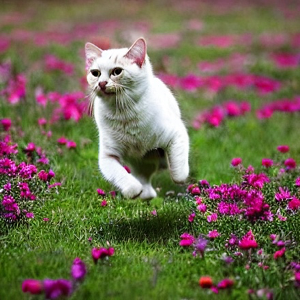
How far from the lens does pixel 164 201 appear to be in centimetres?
465

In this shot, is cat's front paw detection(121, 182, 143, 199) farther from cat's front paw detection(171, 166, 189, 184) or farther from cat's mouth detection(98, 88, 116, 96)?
cat's mouth detection(98, 88, 116, 96)

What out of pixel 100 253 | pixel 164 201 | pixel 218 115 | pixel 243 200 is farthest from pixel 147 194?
pixel 218 115

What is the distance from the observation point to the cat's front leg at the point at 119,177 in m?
3.91

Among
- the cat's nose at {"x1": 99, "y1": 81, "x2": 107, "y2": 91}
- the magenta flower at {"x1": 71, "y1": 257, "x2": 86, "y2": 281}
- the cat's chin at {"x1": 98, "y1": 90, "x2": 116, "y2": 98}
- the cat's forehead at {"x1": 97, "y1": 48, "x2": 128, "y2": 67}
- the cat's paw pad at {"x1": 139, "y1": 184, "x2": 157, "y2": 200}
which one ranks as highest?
the cat's forehead at {"x1": 97, "y1": 48, "x2": 128, "y2": 67}

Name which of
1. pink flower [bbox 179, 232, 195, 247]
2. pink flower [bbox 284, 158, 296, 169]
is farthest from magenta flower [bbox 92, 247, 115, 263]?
pink flower [bbox 284, 158, 296, 169]

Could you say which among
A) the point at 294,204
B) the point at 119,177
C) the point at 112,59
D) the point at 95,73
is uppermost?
the point at 112,59

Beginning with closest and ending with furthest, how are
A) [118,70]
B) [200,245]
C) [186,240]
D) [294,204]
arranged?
[200,245] → [186,240] → [294,204] → [118,70]

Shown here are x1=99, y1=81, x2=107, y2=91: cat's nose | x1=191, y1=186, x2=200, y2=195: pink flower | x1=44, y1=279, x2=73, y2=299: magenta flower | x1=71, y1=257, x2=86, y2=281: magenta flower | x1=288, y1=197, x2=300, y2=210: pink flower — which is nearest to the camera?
x1=44, y1=279, x2=73, y2=299: magenta flower

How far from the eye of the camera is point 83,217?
412cm

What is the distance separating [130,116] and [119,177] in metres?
0.50

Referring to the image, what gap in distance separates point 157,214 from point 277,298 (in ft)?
4.49

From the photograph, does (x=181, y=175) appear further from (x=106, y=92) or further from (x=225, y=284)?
(x=225, y=284)

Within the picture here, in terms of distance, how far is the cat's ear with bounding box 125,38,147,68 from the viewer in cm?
400

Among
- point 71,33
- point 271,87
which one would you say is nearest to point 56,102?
point 271,87
